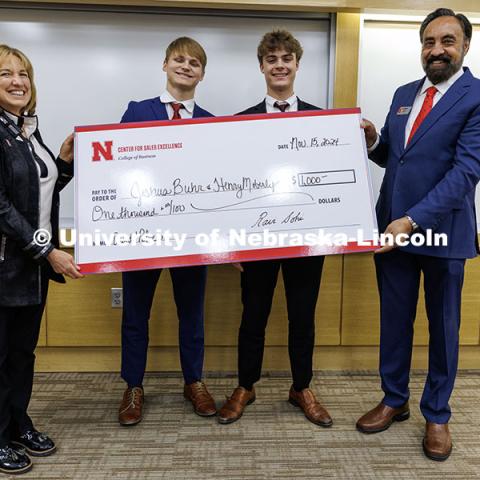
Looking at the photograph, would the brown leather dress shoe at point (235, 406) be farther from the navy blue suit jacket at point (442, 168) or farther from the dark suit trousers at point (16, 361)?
the navy blue suit jacket at point (442, 168)

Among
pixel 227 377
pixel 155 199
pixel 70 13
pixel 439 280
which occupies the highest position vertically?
pixel 70 13

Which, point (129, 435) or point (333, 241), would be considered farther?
point (129, 435)

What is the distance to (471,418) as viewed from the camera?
226 centimetres

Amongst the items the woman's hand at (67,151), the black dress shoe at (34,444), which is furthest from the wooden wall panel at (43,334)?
the woman's hand at (67,151)

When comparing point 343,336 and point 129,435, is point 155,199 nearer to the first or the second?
point 129,435

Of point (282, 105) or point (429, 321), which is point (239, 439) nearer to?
point (429, 321)

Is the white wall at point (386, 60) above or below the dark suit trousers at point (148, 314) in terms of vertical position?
above

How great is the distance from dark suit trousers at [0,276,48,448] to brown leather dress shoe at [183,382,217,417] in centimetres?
72

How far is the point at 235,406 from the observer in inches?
87.3

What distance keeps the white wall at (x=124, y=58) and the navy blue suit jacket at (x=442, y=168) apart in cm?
90

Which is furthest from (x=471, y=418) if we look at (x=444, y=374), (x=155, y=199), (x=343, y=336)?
(x=155, y=199)

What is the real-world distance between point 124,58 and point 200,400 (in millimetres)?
1743

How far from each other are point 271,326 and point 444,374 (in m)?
0.98

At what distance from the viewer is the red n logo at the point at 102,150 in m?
1.86
